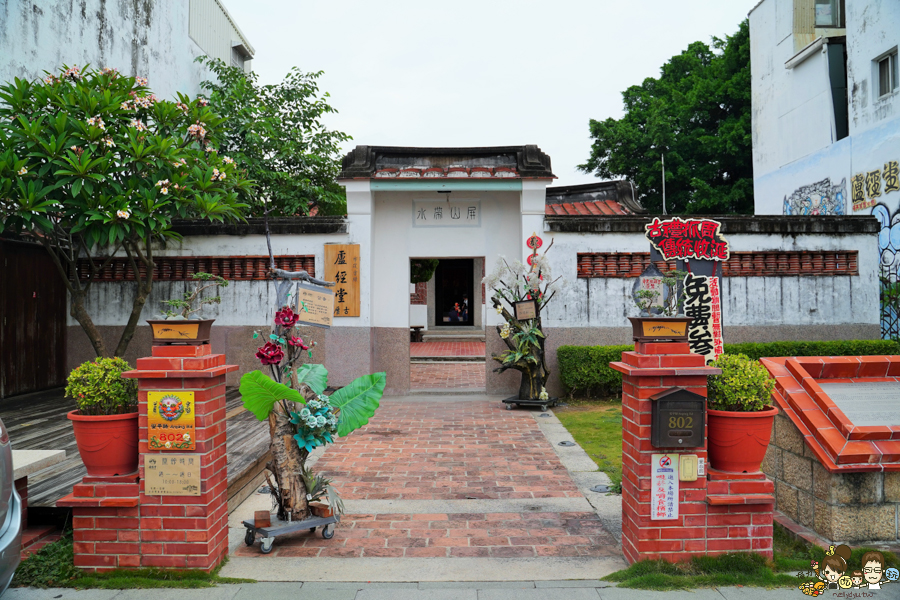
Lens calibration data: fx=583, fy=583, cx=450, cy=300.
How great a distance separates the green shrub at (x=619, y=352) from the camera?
9070 mm

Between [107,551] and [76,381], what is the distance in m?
1.06

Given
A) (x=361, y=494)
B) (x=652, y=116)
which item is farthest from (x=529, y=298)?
(x=652, y=116)

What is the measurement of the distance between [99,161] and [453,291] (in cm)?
1943

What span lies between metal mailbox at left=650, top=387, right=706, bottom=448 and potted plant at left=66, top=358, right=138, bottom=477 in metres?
3.21

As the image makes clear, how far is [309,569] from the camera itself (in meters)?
3.67

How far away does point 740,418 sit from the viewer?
11.6ft

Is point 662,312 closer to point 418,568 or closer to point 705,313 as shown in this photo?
point 418,568

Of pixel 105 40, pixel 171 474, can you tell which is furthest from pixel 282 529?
pixel 105 40

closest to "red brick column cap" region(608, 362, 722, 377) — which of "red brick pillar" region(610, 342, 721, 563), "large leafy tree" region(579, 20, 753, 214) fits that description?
"red brick pillar" region(610, 342, 721, 563)

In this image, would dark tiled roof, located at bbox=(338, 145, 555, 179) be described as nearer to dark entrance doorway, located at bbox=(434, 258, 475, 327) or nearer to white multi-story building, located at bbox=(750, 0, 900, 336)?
white multi-story building, located at bbox=(750, 0, 900, 336)

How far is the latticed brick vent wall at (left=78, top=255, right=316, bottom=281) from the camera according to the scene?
9656 mm

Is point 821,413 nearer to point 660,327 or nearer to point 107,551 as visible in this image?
point 660,327

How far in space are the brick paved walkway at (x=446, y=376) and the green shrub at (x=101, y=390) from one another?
7175mm

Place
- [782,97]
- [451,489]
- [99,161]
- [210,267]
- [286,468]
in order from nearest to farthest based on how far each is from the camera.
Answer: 1. [286,468]
2. [451,489]
3. [99,161]
4. [210,267]
5. [782,97]
